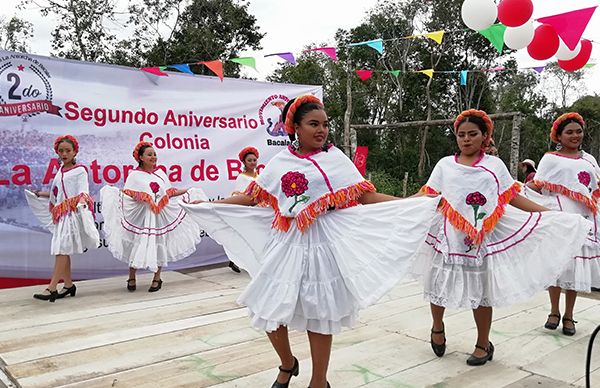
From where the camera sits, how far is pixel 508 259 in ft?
9.70

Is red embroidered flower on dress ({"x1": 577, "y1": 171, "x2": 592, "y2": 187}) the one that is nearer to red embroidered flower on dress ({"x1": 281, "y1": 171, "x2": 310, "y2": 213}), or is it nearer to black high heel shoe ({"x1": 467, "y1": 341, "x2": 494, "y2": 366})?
black high heel shoe ({"x1": 467, "y1": 341, "x2": 494, "y2": 366})

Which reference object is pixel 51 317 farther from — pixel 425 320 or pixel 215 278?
pixel 425 320

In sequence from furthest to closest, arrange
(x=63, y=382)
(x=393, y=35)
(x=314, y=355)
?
(x=393, y=35) → (x=63, y=382) → (x=314, y=355)

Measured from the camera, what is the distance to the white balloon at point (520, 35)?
4812 mm

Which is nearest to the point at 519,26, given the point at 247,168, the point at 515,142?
the point at 247,168

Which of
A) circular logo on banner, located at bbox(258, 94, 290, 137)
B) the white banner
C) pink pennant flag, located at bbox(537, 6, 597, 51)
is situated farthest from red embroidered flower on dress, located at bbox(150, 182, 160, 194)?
pink pennant flag, located at bbox(537, 6, 597, 51)

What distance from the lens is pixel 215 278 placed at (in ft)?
18.9

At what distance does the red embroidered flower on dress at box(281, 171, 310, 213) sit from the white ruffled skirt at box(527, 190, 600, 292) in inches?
83.8

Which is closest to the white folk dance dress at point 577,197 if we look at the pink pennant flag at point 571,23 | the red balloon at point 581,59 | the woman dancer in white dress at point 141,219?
the pink pennant flag at point 571,23

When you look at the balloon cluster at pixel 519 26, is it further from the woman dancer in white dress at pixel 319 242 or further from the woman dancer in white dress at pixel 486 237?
the woman dancer in white dress at pixel 319 242

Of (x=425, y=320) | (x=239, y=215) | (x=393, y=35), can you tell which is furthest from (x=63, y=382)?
(x=393, y=35)

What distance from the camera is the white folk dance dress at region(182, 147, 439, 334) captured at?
7.55 ft

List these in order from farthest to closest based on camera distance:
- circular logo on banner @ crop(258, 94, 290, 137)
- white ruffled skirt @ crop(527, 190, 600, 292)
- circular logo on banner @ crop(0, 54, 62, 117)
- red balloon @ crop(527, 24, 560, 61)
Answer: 1. circular logo on banner @ crop(258, 94, 290, 137)
2. circular logo on banner @ crop(0, 54, 62, 117)
3. red balloon @ crop(527, 24, 560, 61)
4. white ruffled skirt @ crop(527, 190, 600, 292)

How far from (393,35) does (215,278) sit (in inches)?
760
